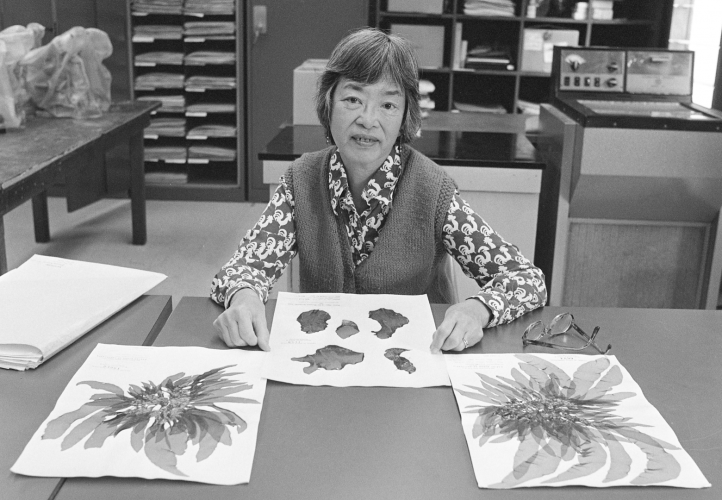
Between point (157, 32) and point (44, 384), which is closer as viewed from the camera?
point (44, 384)

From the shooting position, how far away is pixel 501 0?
175 inches

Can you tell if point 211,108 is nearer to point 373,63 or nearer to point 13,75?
point 13,75

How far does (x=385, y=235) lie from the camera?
1.63 m

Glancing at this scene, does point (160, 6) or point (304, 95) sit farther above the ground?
point (160, 6)

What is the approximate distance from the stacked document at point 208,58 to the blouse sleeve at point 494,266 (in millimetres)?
3395

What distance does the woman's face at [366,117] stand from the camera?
5.04ft

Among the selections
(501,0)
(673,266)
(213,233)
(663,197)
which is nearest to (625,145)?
(663,197)

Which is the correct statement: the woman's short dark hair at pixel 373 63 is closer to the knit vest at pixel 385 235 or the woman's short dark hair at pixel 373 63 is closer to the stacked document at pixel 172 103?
the knit vest at pixel 385 235

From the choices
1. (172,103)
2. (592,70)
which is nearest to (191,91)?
(172,103)

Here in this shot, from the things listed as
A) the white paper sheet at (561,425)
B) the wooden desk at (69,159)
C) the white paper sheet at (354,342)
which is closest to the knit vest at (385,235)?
the white paper sheet at (354,342)

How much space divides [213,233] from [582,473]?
369 centimetres

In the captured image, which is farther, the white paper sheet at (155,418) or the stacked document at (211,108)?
the stacked document at (211,108)

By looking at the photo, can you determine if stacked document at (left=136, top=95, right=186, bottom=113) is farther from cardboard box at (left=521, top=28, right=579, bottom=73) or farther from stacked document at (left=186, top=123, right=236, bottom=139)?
cardboard box at (left=521, top=28, right=579, bottom=73)

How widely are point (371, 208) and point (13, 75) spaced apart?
2.09 metres
